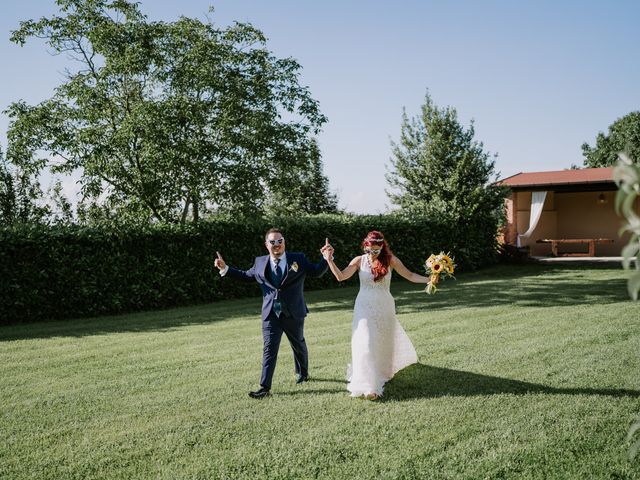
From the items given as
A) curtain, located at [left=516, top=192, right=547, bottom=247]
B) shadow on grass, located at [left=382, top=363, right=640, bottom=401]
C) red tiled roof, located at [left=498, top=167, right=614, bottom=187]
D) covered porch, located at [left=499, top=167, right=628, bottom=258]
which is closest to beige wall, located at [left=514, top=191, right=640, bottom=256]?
covered porch, located at [left=499, top=167, right=628, bottom=258]

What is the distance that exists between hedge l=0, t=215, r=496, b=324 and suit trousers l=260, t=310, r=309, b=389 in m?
9.62

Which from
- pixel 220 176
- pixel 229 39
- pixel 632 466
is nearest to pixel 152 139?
pixel 220 176

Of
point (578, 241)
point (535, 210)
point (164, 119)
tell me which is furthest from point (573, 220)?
point (164, 119)

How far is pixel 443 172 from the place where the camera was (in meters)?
27.0

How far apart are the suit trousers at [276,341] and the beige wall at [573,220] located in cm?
2383

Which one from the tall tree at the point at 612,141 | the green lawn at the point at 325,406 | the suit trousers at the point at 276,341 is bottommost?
the green lawn at the point at 325,406

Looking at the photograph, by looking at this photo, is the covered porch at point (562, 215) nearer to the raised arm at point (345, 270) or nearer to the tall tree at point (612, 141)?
the raised arm at point (345, 270)

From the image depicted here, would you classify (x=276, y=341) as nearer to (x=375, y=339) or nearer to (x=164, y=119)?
(x=375, y=339)

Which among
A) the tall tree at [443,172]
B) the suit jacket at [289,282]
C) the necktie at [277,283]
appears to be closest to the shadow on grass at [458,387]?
the suit jacket at [289,282]

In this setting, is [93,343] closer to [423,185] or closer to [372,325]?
[372,325]

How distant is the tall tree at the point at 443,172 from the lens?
2612cm

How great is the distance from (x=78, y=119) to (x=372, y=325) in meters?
15.1

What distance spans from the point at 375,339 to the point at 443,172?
20881mm

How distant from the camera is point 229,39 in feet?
64.0
